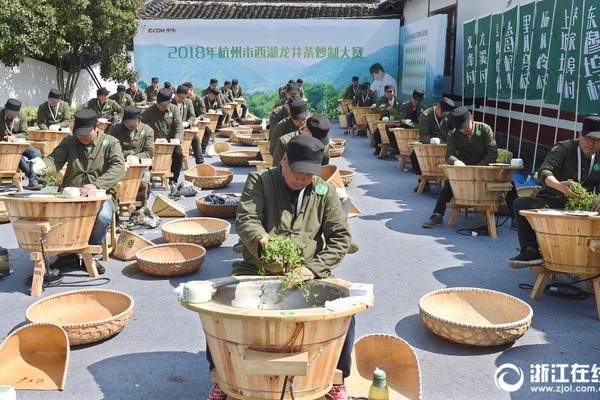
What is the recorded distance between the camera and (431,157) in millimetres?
9445

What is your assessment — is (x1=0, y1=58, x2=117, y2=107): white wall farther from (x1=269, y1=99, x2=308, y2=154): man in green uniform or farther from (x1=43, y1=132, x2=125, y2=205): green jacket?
(x1=269, y1=99, x2=308, y2=154): man in green uniform

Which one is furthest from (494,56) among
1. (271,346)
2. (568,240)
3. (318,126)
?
(271,346)

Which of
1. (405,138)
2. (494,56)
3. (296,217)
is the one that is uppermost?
(494,56)

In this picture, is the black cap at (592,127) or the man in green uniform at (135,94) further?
the man in green uniform at (135,94)

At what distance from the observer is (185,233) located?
6.99 metres

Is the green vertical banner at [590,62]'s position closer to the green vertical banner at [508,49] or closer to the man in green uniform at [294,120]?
the green vertical banner at [508,49]

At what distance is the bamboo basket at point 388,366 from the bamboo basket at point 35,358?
72.8 inches

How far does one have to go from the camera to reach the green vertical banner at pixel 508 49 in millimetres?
11102

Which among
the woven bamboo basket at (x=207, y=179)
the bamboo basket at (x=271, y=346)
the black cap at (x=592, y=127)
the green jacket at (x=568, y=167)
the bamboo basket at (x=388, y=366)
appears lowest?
→ the bamboo basket at (x=388, y=366)

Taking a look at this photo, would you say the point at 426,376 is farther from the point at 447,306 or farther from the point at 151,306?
the point at 151,306

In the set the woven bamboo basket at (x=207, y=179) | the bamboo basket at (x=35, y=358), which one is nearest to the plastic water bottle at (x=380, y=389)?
the bamboo basket at (x=35, y=358)

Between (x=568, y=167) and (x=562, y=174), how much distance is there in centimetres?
9

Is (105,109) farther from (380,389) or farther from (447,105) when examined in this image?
(380,389)

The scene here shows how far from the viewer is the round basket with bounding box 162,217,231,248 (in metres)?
6.83
